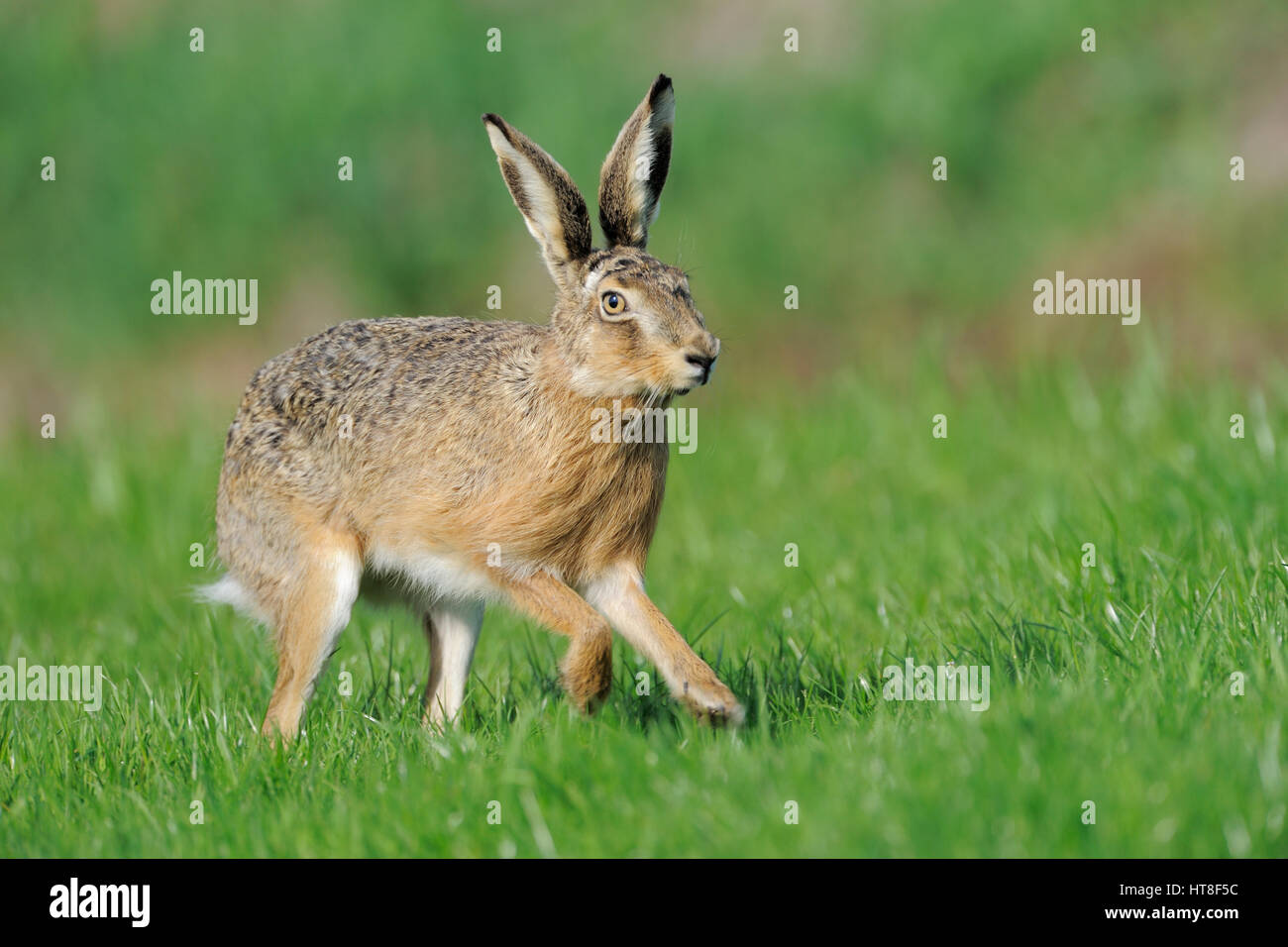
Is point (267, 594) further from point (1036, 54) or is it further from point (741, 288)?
point (1036, 54)

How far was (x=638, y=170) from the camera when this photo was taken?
574cm

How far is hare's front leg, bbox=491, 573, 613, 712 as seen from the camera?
533 centimetres

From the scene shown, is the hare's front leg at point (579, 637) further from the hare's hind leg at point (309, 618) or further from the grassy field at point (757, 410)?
the hare's hind leg at point (309, 618)

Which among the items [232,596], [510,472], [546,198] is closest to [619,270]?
[546,198]

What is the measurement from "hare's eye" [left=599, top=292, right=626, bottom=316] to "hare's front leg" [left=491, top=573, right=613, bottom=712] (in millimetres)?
984

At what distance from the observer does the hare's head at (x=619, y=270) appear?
209 inches

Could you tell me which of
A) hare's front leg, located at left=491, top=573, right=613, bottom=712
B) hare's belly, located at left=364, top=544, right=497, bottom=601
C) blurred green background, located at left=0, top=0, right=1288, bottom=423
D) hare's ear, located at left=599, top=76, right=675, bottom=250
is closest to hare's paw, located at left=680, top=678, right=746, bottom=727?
hare's front leg, located at left=491, top=573, right=613, bottom=712

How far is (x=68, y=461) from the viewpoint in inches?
433

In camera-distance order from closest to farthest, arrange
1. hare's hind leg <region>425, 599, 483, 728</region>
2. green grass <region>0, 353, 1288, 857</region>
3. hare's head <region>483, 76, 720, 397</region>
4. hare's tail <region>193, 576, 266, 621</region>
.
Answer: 1. green grass <region>0, 353, 1288, 857</region>
2. hare's head <region>483, 76, 720, 397</region>
3. hare's hind leg <region>425, 599, 483, 728</region>
4. hare's tail <region>193, 576, 266, 621</region>

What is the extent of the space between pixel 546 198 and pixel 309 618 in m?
1.78

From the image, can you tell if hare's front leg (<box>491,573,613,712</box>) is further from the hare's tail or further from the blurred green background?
the blurred green background

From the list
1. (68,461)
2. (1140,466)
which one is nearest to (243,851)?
(1140,466)

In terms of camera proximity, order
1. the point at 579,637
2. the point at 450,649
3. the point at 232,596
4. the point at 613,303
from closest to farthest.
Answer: the point at 579,637, the point at 613,303, the point at 450,649, the point at 232,596

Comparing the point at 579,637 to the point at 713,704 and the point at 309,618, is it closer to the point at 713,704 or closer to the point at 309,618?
the point at 713,704
